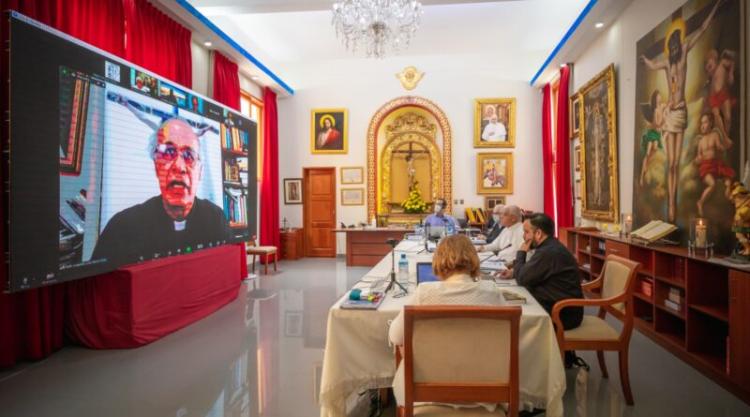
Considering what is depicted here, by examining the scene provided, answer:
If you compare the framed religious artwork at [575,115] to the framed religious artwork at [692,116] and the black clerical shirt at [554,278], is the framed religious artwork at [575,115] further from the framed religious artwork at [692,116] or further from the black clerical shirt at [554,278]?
the black clerical shirt at [554,278]

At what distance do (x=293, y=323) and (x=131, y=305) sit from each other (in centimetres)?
177

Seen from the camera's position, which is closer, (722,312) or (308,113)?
(722,312)

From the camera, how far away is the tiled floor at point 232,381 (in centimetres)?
300

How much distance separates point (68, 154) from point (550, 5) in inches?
313

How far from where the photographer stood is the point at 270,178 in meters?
10.4

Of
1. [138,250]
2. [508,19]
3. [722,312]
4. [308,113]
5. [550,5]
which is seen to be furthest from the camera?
[308,113]

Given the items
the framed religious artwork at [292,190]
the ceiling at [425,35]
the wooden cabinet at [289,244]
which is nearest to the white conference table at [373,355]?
the ceiling at [425,35]

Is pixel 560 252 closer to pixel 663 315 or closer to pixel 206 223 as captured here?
pixel 663 315

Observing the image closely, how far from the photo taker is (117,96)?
424 cm

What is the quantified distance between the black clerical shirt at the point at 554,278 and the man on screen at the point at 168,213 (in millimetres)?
3899

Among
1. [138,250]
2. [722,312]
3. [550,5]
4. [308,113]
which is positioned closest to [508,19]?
[550,5]

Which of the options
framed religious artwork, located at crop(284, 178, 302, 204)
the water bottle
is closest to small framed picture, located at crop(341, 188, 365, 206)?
framed religious artwork, located at crop(284, 178, 302, 204)

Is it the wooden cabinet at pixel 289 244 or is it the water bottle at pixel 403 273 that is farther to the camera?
the wooden cabinet at pixel 289 244

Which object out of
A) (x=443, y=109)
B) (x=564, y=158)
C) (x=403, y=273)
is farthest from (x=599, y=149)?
(x=403, y=273)
